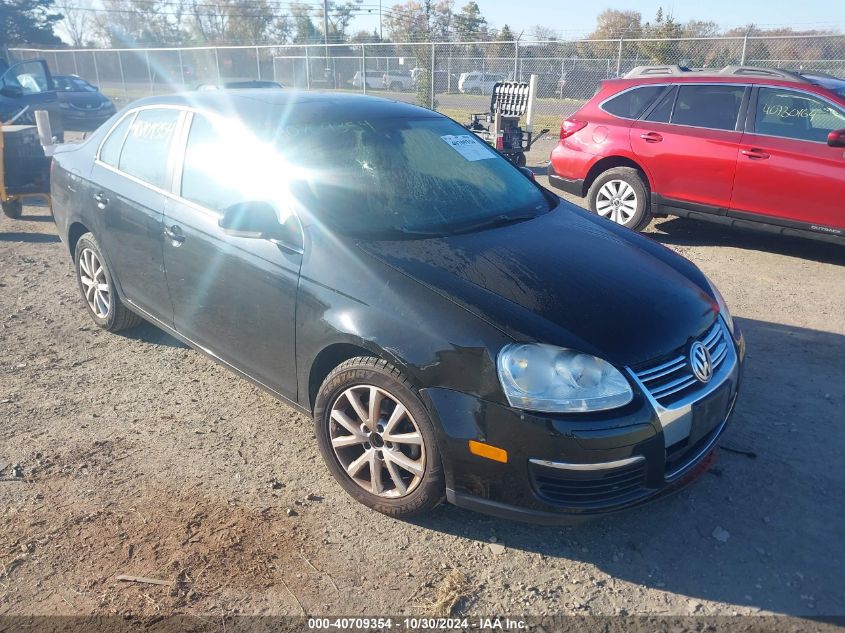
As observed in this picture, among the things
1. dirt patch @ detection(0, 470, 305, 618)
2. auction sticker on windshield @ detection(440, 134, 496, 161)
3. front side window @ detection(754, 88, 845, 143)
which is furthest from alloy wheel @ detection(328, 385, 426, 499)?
front side window @ detection(754, 88, 845, 143)

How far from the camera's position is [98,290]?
15.6ft

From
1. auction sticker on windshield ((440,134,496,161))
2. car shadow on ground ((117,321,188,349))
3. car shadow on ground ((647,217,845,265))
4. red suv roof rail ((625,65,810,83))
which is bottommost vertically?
car shadow on ground ((117,321,188,349))

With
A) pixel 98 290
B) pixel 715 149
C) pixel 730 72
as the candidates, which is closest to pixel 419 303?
pixel 98 290

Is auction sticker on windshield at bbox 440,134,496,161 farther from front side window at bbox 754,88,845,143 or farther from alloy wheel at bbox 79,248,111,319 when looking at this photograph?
front side window at bbox 754,88,845,143

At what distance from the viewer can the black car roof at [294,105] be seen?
11.7 ft

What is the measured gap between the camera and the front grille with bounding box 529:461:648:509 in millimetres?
2500

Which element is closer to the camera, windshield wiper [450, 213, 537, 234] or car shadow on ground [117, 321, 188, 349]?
windshield wiper [450, 213, 537, 234]

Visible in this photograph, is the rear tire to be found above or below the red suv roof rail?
below

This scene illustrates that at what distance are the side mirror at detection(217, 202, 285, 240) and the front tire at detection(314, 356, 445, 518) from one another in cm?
72

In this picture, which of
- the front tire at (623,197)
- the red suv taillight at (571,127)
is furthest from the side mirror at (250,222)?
the red suv taillight at (571,127)

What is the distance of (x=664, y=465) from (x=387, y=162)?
2019 mm

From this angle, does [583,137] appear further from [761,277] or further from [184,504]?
[184,504]

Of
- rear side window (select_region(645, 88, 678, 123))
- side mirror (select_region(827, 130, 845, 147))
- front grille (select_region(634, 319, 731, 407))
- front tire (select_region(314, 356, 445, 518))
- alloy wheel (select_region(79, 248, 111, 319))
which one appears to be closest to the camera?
front grille (select_region(634, 319, 731, 407))

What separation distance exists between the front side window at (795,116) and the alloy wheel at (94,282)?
19.7ft
